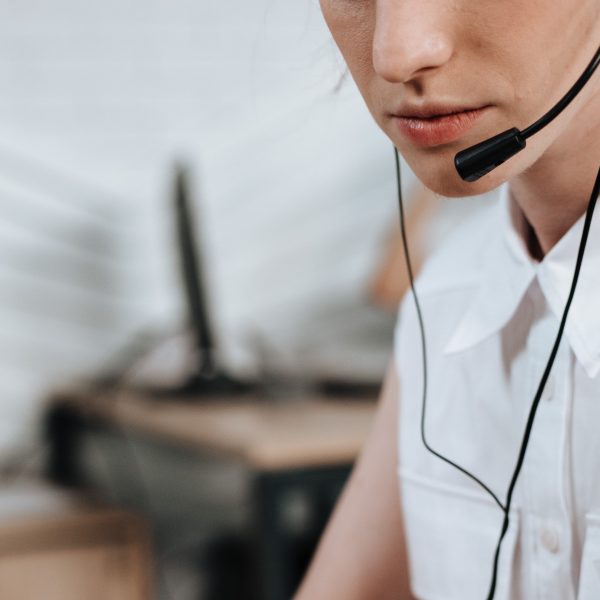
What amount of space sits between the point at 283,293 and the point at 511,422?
2196 mm

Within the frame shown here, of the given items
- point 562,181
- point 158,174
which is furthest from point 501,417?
point 158,174

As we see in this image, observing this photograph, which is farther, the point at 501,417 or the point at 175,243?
the point at 175,243

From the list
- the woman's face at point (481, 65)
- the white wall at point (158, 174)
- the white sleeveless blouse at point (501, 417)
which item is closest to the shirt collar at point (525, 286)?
the white sleeveless blouse at point (501, 417)

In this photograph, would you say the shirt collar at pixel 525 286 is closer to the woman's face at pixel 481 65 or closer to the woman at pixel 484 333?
the woman at pixel 484 333

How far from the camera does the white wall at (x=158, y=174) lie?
111 inches

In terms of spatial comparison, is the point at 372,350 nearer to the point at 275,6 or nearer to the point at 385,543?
the point at 275,6

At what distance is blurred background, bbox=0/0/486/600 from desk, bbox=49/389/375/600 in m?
A: 0.17

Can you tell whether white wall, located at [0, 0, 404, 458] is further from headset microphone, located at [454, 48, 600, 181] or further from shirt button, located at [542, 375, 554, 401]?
headset microphone, located at [454, 48, 600, 181]

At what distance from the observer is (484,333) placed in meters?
0.88

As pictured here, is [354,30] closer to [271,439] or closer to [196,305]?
[271,439]

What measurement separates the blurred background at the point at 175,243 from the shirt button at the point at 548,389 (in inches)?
65.9

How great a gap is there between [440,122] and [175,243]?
7.09 feet

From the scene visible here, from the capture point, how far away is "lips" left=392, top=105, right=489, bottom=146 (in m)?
0.70

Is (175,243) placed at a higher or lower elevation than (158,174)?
lower
